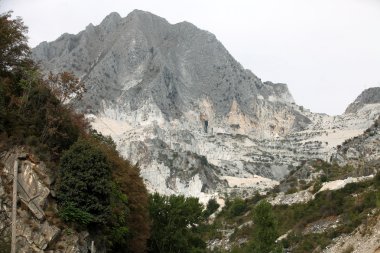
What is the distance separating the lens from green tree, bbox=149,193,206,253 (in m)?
47.2

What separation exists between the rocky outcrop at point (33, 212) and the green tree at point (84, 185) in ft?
2.22

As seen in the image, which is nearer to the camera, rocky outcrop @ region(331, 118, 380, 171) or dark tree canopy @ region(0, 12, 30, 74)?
dark tree canopy @ region(0, 12, 30, 74)

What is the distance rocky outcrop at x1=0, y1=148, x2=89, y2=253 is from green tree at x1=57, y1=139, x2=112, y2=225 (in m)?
0.68

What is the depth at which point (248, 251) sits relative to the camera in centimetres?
5053

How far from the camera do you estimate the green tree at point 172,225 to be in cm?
4719

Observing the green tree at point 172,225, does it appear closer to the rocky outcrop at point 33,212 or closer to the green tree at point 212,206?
the rocky outcrop at point 33,212

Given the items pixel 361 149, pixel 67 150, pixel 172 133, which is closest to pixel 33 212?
pixel 67 150

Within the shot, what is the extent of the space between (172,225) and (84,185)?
67.6 ft

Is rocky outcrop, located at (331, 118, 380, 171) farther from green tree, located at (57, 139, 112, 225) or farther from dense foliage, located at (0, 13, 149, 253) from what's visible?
green tree, located at (57, 139, 112, 225)

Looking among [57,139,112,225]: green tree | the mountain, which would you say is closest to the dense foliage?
[57,139,112,225]: green tree

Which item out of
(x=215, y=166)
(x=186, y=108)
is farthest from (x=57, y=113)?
(x=186, y=108)

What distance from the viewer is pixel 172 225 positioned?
47.9m

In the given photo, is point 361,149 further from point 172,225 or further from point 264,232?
point 172,225

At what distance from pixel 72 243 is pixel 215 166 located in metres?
139
